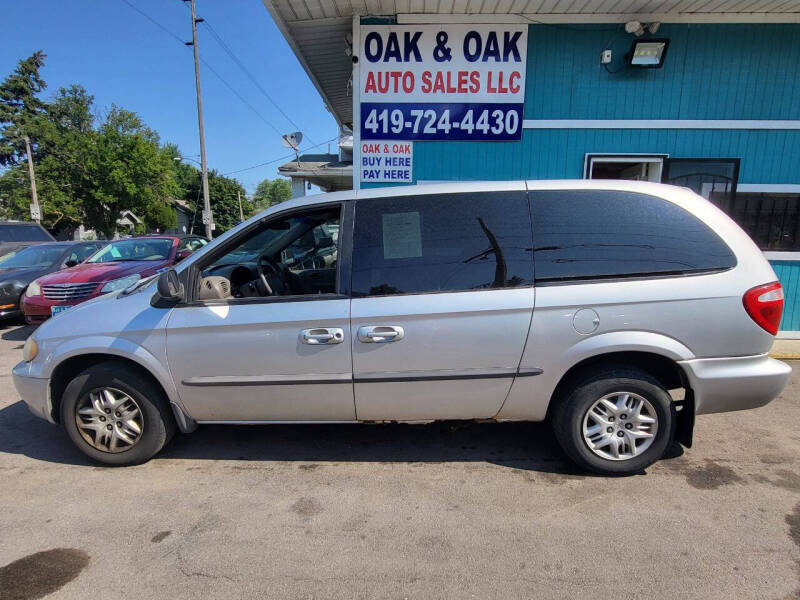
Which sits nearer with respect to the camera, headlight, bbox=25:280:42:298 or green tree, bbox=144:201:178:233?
headlight, bbox=25:280:42:298

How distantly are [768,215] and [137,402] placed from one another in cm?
748

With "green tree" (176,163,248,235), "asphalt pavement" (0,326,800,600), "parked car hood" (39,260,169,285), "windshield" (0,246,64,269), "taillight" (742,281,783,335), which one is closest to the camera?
"asphalt pavement" (0,326,800,600)

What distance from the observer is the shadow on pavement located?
326cm

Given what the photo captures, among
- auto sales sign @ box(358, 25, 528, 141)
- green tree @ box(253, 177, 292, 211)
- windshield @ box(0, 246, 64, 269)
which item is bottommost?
windshield @ box(0, 246, 64, 269)

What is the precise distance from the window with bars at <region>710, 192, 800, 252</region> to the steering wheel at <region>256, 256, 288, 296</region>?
567 centimetres

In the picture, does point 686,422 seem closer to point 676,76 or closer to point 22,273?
point 676,76

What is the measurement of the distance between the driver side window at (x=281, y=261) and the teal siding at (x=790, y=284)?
5.99 m

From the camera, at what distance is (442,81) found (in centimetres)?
570

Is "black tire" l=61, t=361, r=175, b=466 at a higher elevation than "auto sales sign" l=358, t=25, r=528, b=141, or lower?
lower

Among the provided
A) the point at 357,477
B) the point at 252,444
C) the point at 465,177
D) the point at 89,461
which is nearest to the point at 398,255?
the point at 357,477

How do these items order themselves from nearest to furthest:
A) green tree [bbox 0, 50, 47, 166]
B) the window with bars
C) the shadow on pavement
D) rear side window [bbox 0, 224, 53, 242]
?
1. the shadow on pavement
2. the window with bars
3. rear side window [bbox 0, 224, 53, 242]
4. green tree [bbox 0, 50, 47, 166]

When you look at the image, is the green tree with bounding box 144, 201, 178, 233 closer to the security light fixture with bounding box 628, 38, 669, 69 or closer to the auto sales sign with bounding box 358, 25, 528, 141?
the auto sales sign with bounding box 358, 25, 528, 141

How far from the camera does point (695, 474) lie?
119 inches

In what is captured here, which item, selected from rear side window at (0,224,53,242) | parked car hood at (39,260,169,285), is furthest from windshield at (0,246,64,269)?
rear side window at (0,224,53,242)
